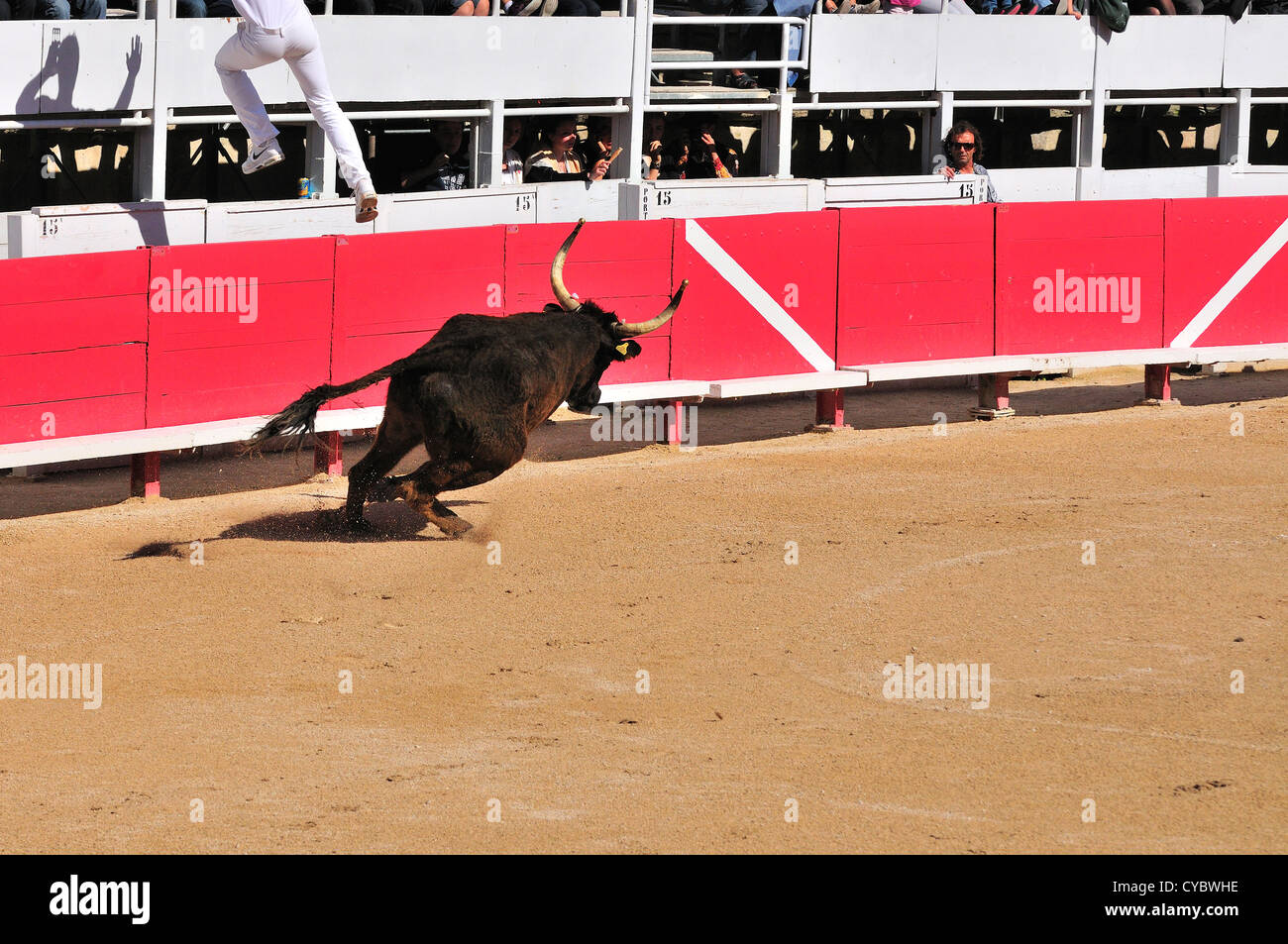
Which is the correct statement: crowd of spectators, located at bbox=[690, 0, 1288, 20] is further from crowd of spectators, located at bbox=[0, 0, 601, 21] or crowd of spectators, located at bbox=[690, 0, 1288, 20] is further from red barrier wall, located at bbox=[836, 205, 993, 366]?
red barrier wall, located at bbox=[836, 205, 993, 366]

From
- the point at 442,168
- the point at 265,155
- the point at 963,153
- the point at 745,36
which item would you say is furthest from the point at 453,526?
the point at 745,36

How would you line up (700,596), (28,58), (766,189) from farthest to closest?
(766,189), (28,58), (700,596)

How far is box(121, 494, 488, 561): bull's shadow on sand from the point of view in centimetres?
867

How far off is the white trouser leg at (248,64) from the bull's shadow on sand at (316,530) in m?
2.66

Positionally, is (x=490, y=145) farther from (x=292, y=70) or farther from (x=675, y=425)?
(x=675, y=425)

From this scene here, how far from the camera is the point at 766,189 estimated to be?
1329cm

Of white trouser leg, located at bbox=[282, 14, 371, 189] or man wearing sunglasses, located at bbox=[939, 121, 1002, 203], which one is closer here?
white trouser leg, located at bbox=[282, 14, 371, 189]

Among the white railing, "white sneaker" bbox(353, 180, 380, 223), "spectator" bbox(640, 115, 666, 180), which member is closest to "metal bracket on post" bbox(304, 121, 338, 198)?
the white railing

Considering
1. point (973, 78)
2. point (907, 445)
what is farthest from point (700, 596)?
point (973, 78)

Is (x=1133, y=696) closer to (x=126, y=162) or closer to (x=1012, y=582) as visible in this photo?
(x=1012, y=582)

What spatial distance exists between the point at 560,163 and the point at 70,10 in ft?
11.6

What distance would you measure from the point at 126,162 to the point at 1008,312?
6.08 metres

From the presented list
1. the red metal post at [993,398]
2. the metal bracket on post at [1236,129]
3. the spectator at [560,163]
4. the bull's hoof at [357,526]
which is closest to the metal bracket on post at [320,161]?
the spectator at [560,163]

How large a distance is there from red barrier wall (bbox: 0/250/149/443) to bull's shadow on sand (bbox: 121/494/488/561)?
112 cm
